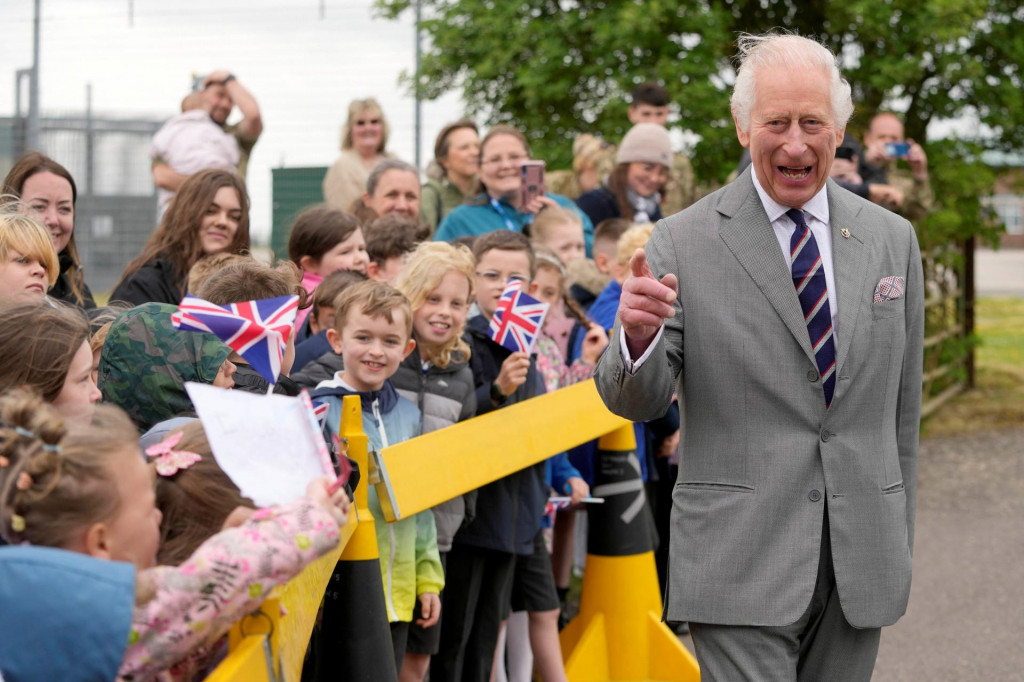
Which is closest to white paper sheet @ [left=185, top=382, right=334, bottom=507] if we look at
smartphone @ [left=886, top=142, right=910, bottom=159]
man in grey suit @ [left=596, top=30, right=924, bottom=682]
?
man in grey suit @ [left=596, top=30, right=924, bottom=682]

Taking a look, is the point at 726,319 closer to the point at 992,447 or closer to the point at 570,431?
the point at 570,431

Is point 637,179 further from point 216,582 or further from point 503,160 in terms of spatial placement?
point 216,582

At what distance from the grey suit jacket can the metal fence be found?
24.9 ft

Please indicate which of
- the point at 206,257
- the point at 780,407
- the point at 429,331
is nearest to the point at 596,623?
the point at 429,331

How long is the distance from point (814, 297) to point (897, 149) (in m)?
6.28

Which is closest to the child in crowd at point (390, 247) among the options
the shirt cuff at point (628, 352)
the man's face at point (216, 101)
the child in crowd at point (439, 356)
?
the child in crowd at point (439, 356)

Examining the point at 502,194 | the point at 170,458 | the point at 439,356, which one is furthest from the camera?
the point at 502,194

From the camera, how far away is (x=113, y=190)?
10.7 m

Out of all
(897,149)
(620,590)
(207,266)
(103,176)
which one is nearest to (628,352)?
(207,266)

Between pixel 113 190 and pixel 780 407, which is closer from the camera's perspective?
pixel 780 407

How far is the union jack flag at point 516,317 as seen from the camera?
17.1 ft

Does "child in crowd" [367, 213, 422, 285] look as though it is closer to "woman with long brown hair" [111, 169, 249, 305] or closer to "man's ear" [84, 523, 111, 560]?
"woman with long brown hair" [111, 169, 249, 305]

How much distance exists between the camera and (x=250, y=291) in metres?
4.37

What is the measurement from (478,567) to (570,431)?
2.44ft
